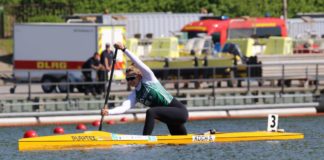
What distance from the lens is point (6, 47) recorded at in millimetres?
57438

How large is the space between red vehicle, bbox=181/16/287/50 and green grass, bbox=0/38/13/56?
7921 millimetres

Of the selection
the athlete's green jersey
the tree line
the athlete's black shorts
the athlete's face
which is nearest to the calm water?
the athlete's black shorts

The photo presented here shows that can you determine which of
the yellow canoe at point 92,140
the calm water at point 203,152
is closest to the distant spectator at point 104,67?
the calm water at point 203,152

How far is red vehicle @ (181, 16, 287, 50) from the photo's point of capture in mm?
53625

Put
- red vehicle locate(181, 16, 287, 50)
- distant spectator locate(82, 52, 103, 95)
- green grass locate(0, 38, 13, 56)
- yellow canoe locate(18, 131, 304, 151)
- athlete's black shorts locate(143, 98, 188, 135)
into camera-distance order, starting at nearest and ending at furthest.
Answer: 1. athlete's black shorts locate(143, 98, 188, 135)
2. yellow canoe locate(18, 131, 304, 151)
3. distant spectator locate(82, 52, 103, 95)
4. red vehicle locate(181, 16, 287, 50)
5. green grass locate(0, 38, 13, 56)

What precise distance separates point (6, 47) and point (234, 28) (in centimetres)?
1071

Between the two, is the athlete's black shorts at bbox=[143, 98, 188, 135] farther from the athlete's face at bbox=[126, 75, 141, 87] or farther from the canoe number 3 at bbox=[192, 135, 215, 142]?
the athlete's face at bbox=[126, 75, 141, 87]

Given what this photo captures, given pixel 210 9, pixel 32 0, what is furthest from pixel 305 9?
pixel 32 0

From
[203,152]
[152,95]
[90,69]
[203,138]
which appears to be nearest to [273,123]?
[203,138]

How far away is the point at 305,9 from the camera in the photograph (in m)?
67.0

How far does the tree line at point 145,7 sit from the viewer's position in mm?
61500

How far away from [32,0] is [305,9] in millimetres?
14761

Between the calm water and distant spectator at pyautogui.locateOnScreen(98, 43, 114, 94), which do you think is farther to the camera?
distant spectator at pyautogui.locateOnScreen(98, 43, 114, 94)

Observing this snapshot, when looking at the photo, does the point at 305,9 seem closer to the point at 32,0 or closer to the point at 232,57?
the point at 32,0
